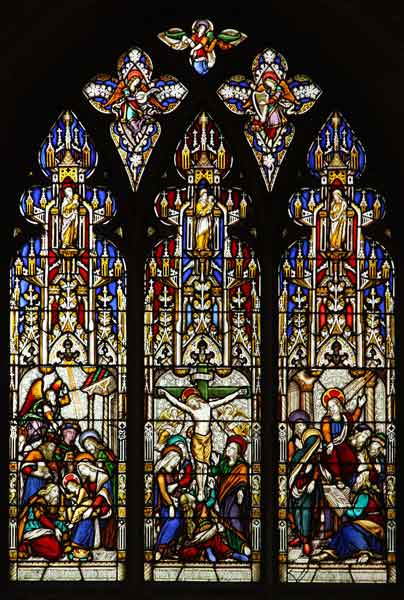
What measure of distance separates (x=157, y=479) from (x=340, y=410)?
4.38 ft

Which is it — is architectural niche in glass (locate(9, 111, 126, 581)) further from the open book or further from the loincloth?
the open book

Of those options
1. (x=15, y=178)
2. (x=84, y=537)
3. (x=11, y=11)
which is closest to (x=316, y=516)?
(x=84, y=537)

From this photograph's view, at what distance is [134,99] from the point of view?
33.3ft

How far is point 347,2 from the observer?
30.7ft

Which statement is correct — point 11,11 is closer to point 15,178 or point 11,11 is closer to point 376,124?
point 15,178

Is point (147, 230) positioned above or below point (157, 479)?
above

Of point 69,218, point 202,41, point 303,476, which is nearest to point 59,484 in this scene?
point 303,476

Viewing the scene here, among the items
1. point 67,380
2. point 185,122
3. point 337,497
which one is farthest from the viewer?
point 185,122

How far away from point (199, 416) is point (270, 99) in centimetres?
230

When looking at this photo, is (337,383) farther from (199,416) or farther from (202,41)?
(202,41)

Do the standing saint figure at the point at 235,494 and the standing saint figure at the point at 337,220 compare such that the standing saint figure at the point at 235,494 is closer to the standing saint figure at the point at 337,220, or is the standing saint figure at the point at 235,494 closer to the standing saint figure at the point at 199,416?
the standing saint figure at the point at 199,416

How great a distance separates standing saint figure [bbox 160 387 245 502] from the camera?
32.0 feet

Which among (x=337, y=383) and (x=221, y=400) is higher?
(x=337, y=383)

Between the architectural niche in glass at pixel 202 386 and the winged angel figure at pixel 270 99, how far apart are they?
334 millimetres
